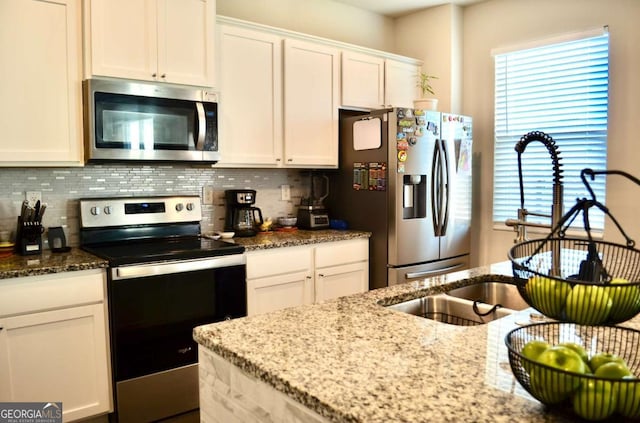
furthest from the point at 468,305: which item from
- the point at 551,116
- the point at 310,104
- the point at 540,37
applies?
the point at 540,37

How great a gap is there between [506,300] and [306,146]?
6.43ft

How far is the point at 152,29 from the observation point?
2760mm

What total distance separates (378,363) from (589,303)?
0.44 m

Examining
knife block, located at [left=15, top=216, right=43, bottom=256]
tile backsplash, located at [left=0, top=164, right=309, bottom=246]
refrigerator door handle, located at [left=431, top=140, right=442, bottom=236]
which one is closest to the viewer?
knife block, located at [left=15, top=216, right=43, bottom=256]

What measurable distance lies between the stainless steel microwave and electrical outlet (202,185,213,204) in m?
0.45

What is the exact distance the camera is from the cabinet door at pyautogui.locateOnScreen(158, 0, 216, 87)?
281 centimetres

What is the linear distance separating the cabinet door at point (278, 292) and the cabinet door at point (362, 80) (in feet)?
4.53

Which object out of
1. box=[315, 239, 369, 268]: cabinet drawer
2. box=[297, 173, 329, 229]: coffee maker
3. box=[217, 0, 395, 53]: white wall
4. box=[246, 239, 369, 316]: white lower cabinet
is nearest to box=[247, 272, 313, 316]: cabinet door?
box=[246, 239, 369, 316]: white lower cabinet

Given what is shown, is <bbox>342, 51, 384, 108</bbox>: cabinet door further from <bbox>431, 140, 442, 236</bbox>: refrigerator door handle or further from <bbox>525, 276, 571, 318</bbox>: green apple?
<bbox>525, 276, 571, 318</bbox>: green apple

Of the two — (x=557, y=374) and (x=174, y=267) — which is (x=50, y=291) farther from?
(x=557, y=374)

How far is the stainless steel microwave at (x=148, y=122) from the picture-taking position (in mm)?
2586

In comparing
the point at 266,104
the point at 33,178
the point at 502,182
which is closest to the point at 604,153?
the point at 502,182

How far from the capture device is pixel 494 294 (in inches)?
79.4

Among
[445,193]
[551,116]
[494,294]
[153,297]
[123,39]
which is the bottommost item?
[153,297]
